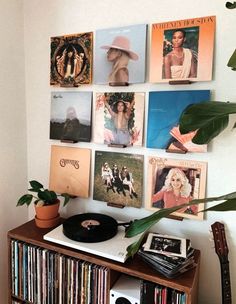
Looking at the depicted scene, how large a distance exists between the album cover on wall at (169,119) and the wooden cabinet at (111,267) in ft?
1.56

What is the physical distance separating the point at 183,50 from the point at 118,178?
659 millimetres

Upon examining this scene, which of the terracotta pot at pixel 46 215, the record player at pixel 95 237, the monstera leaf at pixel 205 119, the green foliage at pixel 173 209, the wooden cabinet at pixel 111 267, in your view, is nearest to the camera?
the green foliage at pixel 173 209

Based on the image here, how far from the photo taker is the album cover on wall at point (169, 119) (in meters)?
1.08

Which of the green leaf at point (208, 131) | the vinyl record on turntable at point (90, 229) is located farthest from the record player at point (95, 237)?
the green leaf at point (208, 131)

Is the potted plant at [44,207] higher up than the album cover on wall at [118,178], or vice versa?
the album cover on wall at [118,178]

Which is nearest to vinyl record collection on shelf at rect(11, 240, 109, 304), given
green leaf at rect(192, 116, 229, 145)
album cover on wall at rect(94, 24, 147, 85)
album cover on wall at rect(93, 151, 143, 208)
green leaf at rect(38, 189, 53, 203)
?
green leaf at rect(38, 189, 53, 203)

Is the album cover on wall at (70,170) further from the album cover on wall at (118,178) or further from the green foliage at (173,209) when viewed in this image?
the green foliage at (173,209)

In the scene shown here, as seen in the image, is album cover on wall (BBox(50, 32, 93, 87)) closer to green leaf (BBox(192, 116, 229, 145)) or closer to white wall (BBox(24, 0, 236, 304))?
white wall (BBox(24, 0, 236, 304))

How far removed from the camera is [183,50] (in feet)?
3.55

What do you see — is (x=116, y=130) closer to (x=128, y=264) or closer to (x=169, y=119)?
(x=169, y=119)

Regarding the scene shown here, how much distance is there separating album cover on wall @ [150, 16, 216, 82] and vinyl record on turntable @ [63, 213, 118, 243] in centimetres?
69

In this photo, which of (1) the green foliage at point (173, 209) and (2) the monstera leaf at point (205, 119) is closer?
(1) the green foliage at point (173, 209)

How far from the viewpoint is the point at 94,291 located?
106 cm

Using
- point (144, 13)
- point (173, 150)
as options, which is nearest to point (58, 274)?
point (173, 150)
